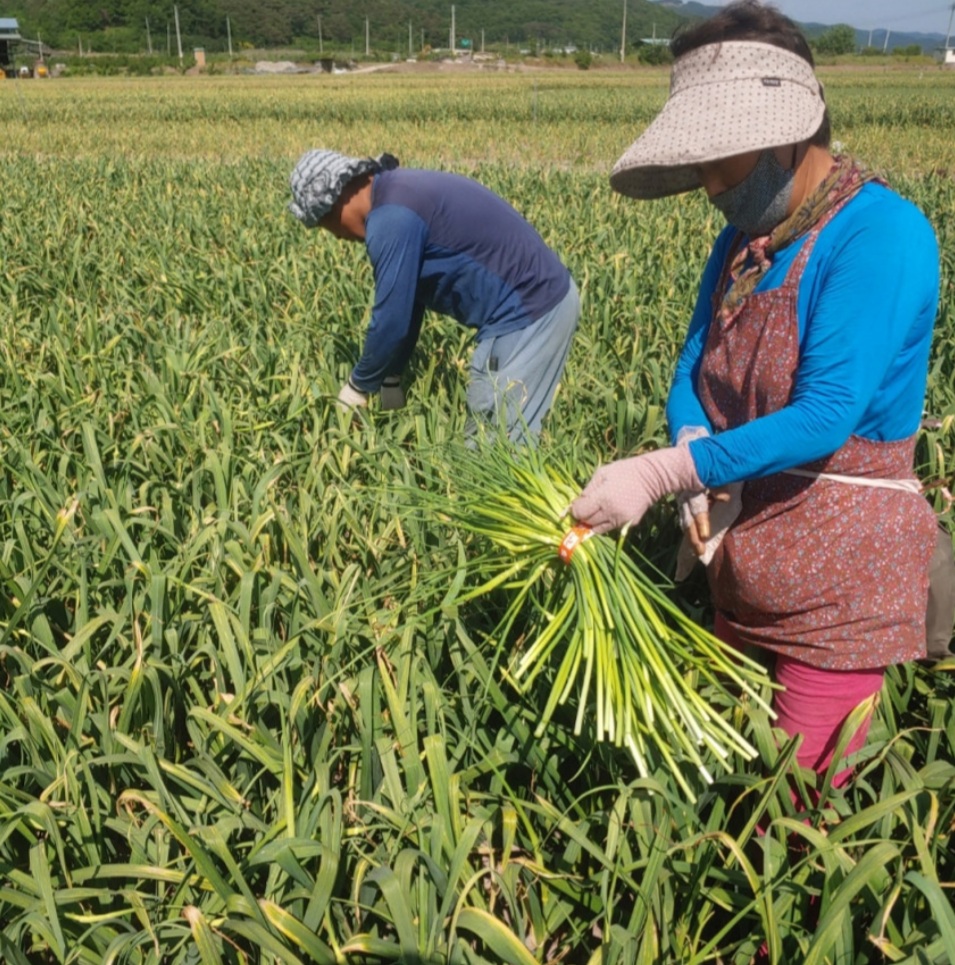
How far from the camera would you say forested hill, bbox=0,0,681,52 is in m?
89.8

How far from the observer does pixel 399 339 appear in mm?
2324

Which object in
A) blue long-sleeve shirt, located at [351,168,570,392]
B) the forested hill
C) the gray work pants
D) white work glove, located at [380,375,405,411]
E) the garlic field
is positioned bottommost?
the garlic field

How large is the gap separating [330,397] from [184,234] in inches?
135

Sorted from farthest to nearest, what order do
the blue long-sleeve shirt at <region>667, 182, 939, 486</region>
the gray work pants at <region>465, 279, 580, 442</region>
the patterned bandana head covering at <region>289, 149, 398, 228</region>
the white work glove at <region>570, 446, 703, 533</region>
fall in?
the gray work pants at <region>465, 279, 580, 442</region>
the patterned bandana head covering at <region>289, 149, 398, 228</region>
the white work glove at <region>570, 446, 703, 533</region>
the blue long-sleeve shirt at <region>667, 182, 939, 486</region>

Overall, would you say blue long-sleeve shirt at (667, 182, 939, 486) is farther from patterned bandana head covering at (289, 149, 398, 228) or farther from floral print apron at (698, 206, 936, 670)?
patterned bandana head covering at (289, 149, 398, 228)

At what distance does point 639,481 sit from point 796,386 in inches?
9.7

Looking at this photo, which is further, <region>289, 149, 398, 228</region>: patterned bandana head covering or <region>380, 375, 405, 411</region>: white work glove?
<region>380, 375, 405, 411</region>: white work glove

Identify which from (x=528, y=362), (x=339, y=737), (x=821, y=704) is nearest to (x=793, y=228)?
(x=821, y=704)

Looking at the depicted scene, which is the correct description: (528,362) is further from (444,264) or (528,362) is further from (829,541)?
(829,541)

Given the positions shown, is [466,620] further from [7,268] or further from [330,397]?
[7,268]

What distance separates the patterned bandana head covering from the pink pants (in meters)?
1.50

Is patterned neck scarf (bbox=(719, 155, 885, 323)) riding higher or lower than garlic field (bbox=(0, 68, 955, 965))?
higher

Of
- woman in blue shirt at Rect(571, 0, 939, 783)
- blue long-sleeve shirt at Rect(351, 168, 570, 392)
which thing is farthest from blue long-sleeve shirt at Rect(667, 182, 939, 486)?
blue long-sleeve shirt at Rect(351, 168, 570, 392)

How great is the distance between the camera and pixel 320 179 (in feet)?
7.09
